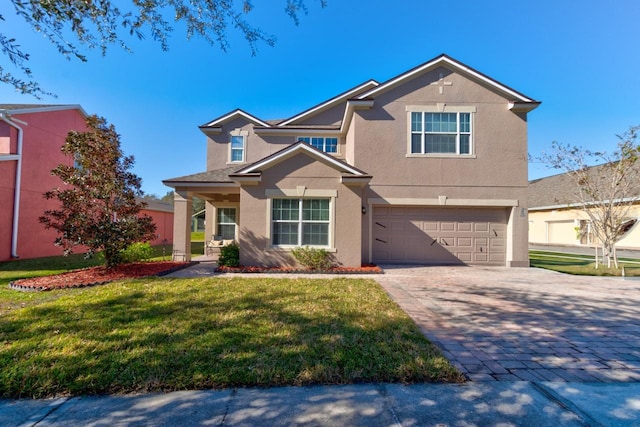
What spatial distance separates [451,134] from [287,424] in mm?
11731

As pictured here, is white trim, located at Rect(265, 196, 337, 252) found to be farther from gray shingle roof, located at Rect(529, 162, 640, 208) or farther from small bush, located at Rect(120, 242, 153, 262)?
gray shingle roof, located at Rect(529, 162, 640, 208)

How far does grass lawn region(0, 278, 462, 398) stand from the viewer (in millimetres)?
3029

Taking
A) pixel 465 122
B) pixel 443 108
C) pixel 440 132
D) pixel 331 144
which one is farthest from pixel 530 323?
pixel 331 144

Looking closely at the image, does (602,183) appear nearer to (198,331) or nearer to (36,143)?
(198,331)

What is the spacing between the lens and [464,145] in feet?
37.3

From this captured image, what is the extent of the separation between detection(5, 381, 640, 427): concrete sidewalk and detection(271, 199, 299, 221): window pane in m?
7.18

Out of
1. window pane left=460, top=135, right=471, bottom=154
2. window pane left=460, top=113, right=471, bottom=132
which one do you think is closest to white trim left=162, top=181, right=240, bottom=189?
window pane left=460, top=135, right=471, bottom=154

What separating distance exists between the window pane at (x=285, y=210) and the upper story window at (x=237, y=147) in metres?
6.67

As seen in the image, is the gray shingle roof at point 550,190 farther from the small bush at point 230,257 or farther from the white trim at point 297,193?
the small bush at point 230,257

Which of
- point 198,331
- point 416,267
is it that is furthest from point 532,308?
point 198,331

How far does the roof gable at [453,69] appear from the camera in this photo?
1127 cm

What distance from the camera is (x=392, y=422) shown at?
246cm

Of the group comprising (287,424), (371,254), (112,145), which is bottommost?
(287,424)

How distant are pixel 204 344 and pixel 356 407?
220 cm
